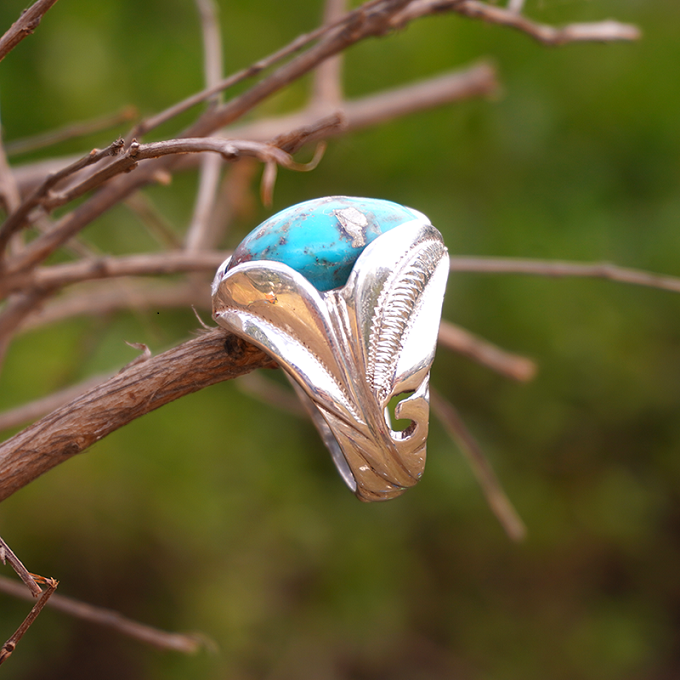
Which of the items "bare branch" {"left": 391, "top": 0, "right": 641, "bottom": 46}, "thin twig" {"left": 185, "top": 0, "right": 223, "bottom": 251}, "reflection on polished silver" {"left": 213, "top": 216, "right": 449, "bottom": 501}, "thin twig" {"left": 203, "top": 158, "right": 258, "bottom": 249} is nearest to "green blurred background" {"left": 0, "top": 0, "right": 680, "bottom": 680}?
"thin twig" {"left": 203, "top": 158, "right": 258, "bottom": 249}

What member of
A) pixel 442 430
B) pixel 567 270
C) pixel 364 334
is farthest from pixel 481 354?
pixel 442 430

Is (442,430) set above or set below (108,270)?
below

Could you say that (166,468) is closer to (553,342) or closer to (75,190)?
(553,342)

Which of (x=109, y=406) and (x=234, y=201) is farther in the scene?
(x=234, y=201)

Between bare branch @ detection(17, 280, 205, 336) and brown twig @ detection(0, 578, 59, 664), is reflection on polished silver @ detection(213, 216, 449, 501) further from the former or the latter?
bare branch @ detection(17, 280, 205, 336)

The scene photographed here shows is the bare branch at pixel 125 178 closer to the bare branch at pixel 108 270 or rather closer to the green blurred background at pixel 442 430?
the bare branch at pixel 108 270

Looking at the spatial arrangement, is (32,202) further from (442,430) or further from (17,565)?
(442,430)

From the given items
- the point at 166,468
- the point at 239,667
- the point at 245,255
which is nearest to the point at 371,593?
the point at 239,667
